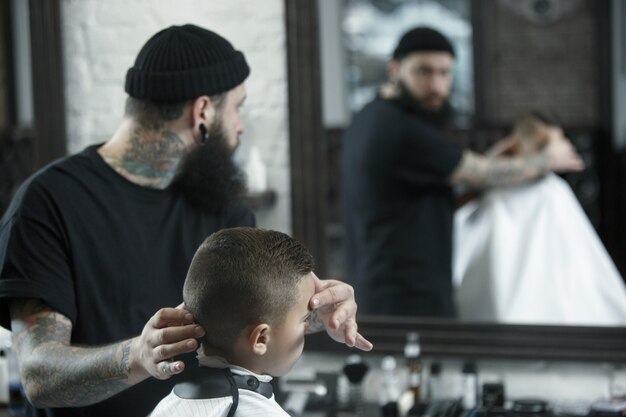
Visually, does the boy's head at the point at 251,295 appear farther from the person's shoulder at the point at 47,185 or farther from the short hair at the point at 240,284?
the person's shoulder at the point at 47,185

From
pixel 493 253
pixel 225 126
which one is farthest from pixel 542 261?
pixel 225 126

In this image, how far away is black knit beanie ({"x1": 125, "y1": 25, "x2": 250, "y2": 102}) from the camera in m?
1.62

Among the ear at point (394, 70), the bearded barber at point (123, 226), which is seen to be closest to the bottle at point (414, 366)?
the ear at point (394, 70)

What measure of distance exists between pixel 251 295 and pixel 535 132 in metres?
1.43

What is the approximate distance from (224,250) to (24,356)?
0.49 m

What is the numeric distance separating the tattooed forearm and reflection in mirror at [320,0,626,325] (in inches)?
1.9

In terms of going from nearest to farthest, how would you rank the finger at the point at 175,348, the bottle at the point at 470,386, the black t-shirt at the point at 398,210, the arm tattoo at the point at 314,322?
the finger at the point at 175,348 < the arm tattoo at the point at 314,322 < the bottle at the point at 470,386 < the black t-shirt at the point at 398,210

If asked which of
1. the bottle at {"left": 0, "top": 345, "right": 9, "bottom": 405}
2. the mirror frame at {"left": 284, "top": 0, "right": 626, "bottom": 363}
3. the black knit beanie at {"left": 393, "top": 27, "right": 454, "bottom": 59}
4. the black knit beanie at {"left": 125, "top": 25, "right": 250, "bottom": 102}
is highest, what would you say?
the black knit beanie at {"left": 393, "top": 27, "right": 454, "bottom": 59}

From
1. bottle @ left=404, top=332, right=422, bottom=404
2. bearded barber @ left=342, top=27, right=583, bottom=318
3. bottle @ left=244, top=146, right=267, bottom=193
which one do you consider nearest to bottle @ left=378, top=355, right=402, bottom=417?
bottle @ left=404, top=332, right=422, bottom=404

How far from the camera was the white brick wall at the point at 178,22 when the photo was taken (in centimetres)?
234

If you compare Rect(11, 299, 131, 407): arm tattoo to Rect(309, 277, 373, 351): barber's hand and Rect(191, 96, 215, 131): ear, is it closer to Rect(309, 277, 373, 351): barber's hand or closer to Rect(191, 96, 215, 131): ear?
Rect(309, 277, 373, 351): barber's hand

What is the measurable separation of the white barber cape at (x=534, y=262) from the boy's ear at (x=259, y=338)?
1214 mm

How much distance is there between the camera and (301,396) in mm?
2309

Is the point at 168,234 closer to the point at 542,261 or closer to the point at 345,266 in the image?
the point at 345,266
